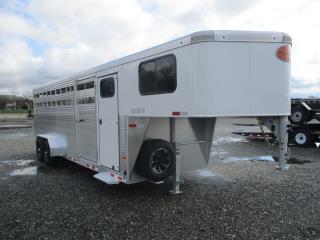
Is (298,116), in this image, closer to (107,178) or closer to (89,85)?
(89,85)

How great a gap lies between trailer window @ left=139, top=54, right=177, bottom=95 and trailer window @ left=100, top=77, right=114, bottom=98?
0.96 meters

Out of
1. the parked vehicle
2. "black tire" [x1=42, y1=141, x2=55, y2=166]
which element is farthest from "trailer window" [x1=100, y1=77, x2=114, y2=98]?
the parked vehicle

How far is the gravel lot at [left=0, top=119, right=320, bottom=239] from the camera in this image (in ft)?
13.6

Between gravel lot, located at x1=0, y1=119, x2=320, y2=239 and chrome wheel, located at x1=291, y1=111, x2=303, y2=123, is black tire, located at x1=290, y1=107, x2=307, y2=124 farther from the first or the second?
gravel lot, located at x1=0, y1=119, x2=320, y2=239

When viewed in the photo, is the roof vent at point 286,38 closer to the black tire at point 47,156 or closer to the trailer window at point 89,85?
the trailer window at point 89,85

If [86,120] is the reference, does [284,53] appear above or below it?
above

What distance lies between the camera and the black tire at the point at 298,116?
38.4ft

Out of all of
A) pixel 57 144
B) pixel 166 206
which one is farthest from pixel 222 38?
pixel 57 144

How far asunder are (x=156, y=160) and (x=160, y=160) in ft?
0.24

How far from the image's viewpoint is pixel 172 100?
4.30m

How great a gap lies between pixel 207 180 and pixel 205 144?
124 centimetres

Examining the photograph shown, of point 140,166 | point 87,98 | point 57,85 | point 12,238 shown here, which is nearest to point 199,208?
point 140,166

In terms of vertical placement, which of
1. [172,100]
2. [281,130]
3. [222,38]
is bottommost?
[281,130]

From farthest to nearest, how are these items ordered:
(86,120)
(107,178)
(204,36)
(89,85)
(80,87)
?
1. (80,87)
2. (86,120)
3. (89,85)
4. (107,178)
5. (204,36)
